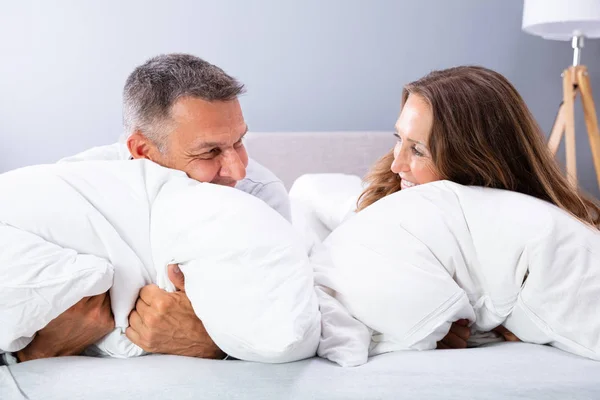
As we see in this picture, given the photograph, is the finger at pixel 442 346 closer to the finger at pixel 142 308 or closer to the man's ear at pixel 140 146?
the finger at pixel 142 308

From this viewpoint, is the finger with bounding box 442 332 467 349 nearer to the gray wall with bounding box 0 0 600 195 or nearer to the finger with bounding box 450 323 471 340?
the finger with bounding box 450 323 471 340

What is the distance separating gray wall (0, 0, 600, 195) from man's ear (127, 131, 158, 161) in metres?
1.66

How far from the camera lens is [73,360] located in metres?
0.96

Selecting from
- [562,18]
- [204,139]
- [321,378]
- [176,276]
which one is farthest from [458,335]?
[562,18]

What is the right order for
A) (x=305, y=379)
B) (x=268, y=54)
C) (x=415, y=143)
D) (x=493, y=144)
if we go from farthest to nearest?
(x=268, y=54), (x=415, y=143), (x=493, y=144), (x=305, y=379)

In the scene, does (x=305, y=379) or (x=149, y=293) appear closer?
(x=305, y=379)

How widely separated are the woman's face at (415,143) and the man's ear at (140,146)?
1.64 feet

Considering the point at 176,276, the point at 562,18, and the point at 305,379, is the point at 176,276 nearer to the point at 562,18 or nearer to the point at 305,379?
the point at 305,379

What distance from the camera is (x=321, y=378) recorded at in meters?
0.88

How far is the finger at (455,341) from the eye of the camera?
43.1 inches

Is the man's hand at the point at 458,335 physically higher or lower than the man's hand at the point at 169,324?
lower

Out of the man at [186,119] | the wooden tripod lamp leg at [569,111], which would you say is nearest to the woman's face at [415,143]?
the man at [186,119]

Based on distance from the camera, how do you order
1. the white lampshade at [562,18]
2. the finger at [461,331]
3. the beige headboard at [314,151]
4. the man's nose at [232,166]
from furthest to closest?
the beige headboard at [314,151], the white lampshade at [562,18], the man's nose at [232,166], the finger at [461,331]

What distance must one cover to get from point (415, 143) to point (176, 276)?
57 cm
